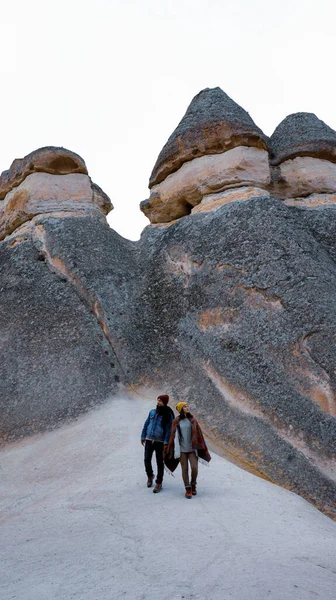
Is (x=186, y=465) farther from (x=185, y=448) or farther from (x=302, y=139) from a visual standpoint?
(x=302, y=139)

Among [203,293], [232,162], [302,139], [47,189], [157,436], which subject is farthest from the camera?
[47,189]

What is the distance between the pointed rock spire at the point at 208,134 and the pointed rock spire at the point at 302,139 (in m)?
0.51

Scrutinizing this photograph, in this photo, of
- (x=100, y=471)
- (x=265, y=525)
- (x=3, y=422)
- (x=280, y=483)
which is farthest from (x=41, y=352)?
(x=265, y=525)

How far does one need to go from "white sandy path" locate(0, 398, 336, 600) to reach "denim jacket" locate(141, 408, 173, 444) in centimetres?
54

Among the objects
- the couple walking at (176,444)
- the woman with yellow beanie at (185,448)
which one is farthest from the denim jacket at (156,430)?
the woman with yellow beanie at (185,448)

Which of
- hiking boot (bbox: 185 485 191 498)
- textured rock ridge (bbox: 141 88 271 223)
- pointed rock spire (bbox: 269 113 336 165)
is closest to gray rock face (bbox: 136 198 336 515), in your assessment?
textured rock ridge (bbox: 141 88 271 223)

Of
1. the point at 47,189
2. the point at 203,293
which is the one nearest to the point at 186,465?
the point at 203,293

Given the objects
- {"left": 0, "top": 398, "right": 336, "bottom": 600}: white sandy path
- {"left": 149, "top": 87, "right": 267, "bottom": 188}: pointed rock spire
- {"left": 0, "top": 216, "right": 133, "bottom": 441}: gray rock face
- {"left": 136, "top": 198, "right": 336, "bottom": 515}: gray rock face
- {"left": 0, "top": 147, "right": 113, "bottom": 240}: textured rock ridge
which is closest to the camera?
{"left": 0, "top": 398, "right": 336, "bottom": 600}: white sandy path

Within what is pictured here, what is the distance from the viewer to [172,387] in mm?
8055

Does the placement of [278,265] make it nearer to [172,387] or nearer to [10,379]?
[172,387]

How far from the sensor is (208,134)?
10.7 meters

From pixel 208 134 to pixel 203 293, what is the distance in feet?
12.5

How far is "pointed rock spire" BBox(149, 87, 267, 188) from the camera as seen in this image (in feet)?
34.7

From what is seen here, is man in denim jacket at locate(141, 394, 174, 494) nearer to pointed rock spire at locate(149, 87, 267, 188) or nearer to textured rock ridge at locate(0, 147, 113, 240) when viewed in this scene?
textured rock ridge at locate(0, 147, 113, 240)
